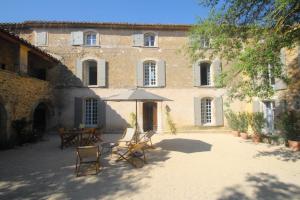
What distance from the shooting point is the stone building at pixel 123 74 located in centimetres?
1283

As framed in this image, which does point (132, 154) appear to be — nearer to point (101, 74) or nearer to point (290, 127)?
point (290, 127)

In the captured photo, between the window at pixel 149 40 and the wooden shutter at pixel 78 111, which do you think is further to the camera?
the window at pixel 149 40

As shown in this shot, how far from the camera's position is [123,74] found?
13172 millimetres

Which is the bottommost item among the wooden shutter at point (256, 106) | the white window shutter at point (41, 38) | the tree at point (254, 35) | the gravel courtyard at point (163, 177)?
the gravel courtyard at point (163, 177)

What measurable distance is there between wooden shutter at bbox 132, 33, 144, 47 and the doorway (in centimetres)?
376

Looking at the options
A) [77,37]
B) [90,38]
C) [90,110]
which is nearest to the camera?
[77,37]

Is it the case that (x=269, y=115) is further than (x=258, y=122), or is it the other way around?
(x=269, y=115)

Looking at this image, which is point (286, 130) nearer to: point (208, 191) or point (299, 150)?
point (299, 150)

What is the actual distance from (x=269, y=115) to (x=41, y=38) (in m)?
13.8

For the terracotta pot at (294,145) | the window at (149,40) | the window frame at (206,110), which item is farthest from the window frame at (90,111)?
the terracotta pot at (294,145)

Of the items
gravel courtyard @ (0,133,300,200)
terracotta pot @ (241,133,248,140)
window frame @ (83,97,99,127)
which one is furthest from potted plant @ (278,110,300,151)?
window frame @ (83,97,99,127)

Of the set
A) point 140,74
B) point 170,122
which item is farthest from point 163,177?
point 140,74

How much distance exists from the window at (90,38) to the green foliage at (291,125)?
1099 cm

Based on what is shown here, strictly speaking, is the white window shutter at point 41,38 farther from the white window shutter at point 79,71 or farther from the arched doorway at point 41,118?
the arched doorway at point 41,118
